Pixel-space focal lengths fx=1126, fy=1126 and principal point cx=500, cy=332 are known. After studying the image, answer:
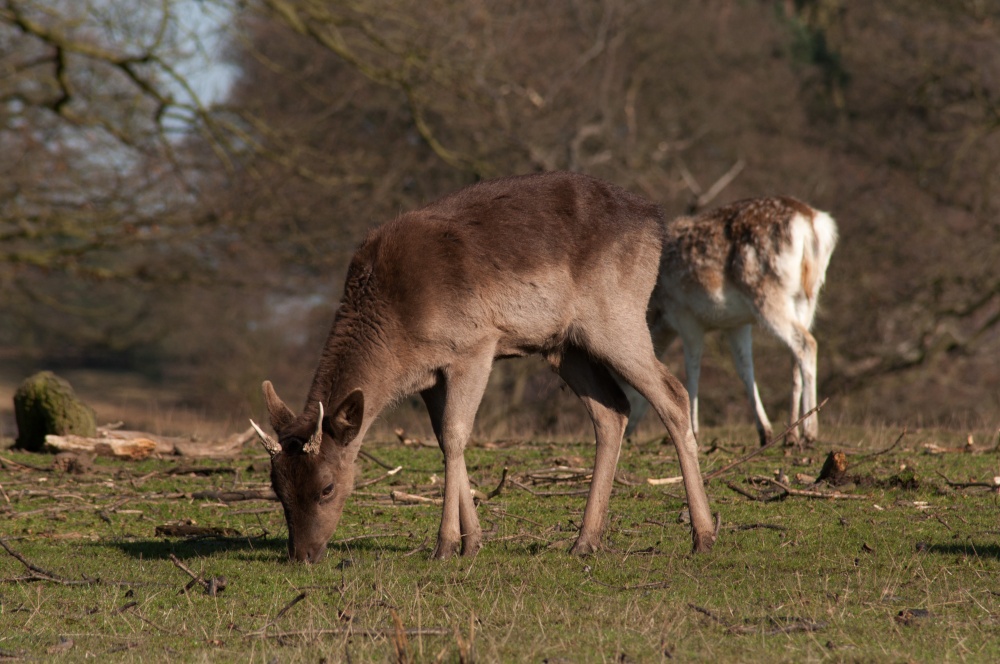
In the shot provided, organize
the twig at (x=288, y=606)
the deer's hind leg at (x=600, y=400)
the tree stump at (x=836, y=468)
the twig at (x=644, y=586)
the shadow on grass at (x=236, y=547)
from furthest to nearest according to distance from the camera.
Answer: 1. the tree stump at (x=836, y=468)
2. the deer's hind leg at (x=600, y=400)
3. the shadow on grass at (x=236, y=547)
4. the twig at (x=644, y=586)
5. the twig at (x=288, y=606)

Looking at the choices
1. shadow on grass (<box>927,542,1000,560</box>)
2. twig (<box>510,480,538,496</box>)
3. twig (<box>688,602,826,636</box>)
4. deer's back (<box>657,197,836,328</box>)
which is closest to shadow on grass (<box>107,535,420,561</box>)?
twig (<box>510,480,538,496</box>)

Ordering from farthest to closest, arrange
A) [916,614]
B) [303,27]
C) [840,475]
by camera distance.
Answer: [303,27] → [840,475] → [916,614]

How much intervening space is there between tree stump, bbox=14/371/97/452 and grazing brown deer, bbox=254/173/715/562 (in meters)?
5.55

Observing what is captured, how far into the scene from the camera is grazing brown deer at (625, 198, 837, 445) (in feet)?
39.1

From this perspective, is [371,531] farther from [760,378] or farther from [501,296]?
[760,378]

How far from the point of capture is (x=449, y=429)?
6684 millimetres

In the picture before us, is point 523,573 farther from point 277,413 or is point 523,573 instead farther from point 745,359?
point 745,359

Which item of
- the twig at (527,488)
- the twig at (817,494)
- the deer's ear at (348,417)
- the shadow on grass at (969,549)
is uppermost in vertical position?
the deer's ear at (348,417)

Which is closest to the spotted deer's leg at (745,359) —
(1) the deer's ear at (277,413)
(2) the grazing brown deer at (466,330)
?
(2) the grazing brown deer at (466,330)

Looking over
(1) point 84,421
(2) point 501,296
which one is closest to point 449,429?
(2) point 501,296

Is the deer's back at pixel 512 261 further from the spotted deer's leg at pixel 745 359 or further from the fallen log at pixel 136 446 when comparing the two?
the spotted deer's leg at pixel 745 359

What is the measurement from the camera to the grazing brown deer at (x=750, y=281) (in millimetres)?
11906

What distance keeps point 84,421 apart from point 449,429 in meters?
6.27

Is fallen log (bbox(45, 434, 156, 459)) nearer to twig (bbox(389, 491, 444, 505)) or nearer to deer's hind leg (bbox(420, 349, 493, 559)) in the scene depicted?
twig (bbox(389, 491, 444, 505))
